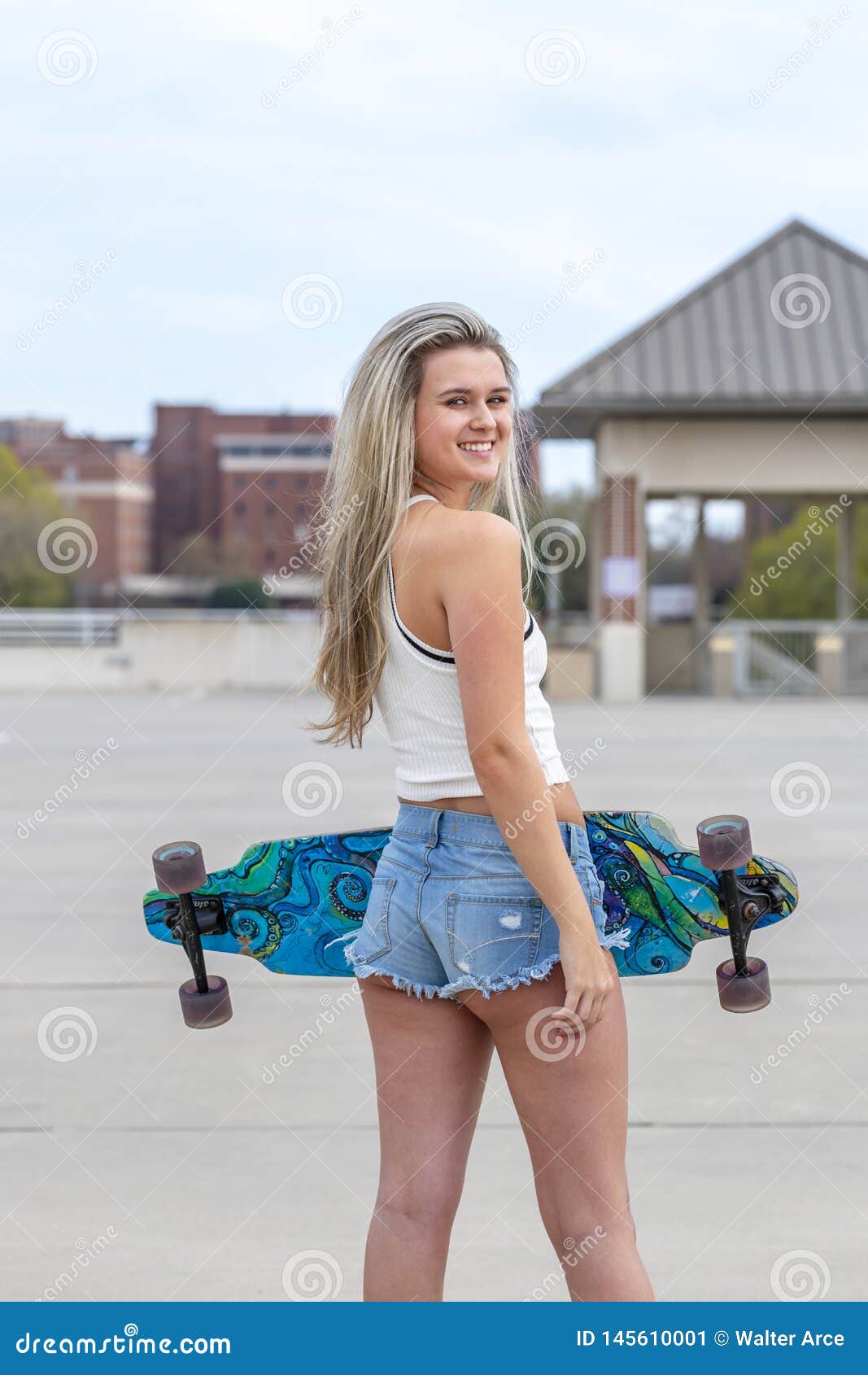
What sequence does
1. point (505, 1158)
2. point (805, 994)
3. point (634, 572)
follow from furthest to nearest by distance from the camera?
point (634, 572), point (805, 994), point (505, 1158)

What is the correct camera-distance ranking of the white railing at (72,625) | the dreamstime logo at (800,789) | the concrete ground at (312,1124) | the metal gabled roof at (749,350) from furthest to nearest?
the white railing at (72,625), the metal gabled roof at (749,350), the dreamstime logo at (800,789), the concrete ground at (312,1124)

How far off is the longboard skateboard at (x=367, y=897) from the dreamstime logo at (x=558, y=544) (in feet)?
25.3

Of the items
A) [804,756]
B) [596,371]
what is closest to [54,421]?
[596,371]

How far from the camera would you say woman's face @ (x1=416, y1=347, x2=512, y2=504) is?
7.36 feet

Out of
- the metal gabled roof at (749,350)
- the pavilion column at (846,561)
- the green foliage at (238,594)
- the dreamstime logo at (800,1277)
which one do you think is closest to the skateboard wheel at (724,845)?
the dreamstime logo at (800,1277)

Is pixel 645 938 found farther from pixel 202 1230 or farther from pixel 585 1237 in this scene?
pixel 202 1230

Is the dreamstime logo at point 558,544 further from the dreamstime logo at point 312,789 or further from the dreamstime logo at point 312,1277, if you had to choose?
the dreamstime logo at point 312,1277

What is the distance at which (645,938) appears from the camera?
246 centimetres

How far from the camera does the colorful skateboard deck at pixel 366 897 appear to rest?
7.93 feet

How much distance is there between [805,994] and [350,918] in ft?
11.3

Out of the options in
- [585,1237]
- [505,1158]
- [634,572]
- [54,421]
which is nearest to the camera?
[585,1237]
